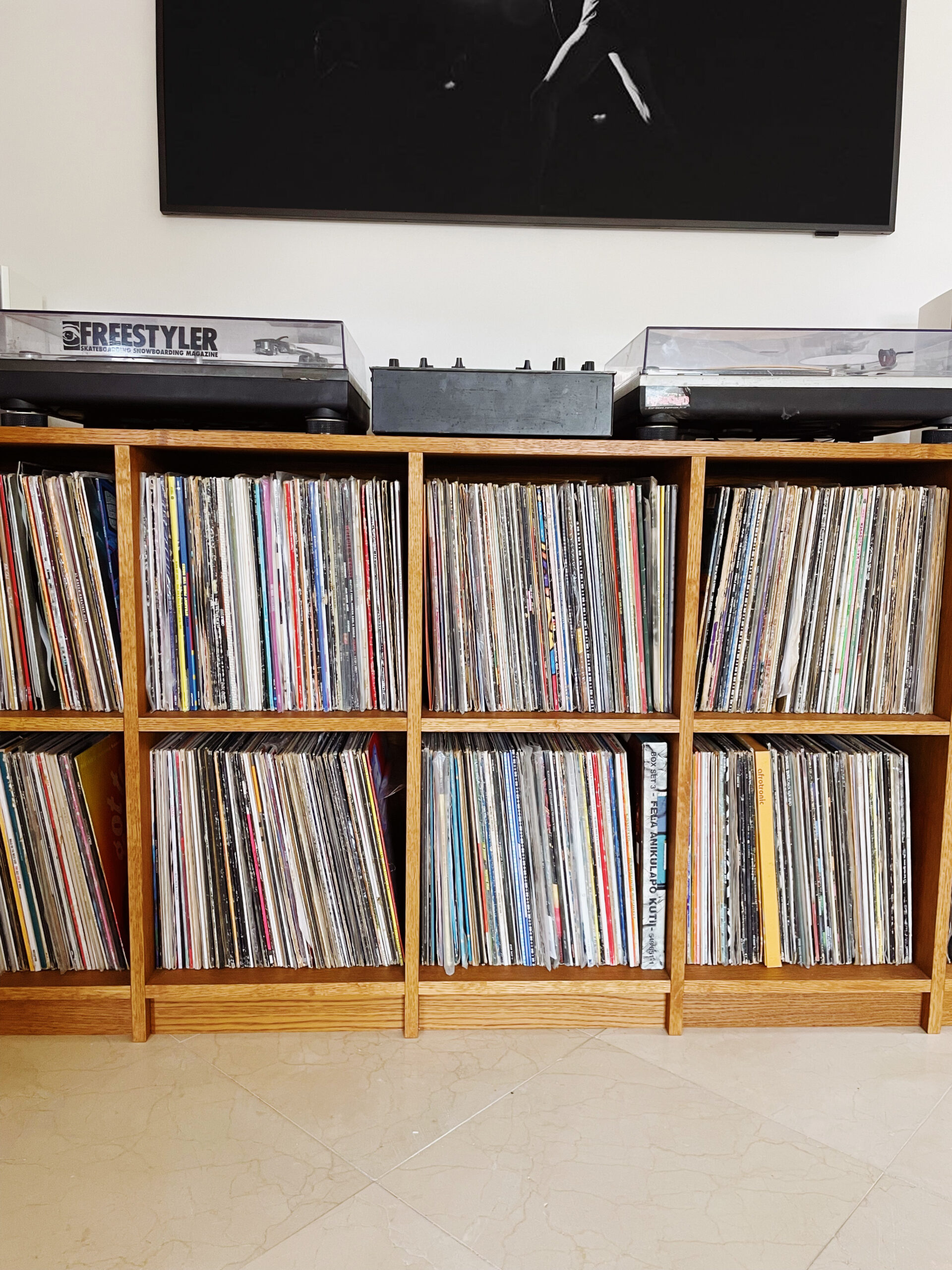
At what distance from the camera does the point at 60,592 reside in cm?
121

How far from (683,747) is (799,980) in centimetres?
40

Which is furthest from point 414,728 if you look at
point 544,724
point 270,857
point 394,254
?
point 394,254

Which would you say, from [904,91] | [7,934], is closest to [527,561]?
[7,934]

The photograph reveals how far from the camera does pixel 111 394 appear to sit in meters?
1.14

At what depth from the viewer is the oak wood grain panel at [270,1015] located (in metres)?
1.28

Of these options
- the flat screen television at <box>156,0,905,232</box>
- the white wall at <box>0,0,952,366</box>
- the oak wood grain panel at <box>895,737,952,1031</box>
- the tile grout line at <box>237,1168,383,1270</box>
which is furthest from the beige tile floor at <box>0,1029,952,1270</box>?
the flat screen television at <box>156,0,905,232</box>

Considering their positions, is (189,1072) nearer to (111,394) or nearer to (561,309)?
(111,394)

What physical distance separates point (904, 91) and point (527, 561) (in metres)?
1.10

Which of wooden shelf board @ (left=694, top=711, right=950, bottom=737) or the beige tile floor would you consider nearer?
the beige tile floor

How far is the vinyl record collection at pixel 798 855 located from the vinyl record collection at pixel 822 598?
0.09 meters

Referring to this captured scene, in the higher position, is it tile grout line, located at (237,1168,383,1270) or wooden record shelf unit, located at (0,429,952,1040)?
wooden record shelf unit, located at (0,429,952,1040)

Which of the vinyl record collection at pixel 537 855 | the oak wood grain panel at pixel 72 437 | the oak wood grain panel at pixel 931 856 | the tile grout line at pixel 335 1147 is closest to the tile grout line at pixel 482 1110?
the tile grout line at pixel 335 1147

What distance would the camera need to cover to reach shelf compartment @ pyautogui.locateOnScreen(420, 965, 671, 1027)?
4.15 feet

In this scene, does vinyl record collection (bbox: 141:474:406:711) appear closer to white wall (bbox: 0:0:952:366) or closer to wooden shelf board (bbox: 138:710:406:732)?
wooden shelf board (bbox: 138:710:406:732)
